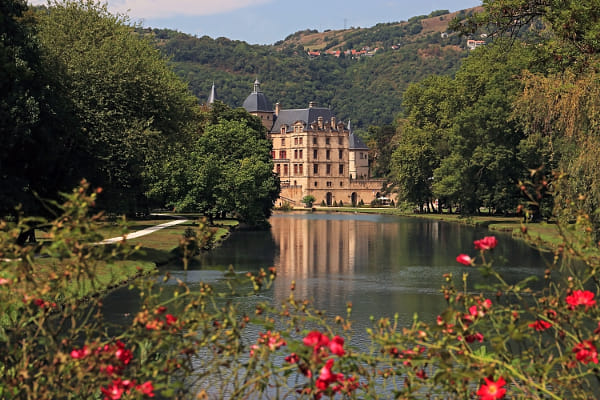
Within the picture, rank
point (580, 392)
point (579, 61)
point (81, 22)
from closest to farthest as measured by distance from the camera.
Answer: point (580, 392) → point (579, 61) → point (81, 22)

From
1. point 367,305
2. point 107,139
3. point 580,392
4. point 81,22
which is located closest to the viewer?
point 580,392

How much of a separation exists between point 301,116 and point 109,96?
104 m

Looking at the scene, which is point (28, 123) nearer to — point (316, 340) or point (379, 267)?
point (379, 267)

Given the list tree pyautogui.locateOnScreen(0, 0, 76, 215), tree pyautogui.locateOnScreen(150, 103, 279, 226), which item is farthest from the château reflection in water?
tree pyautogui.locateOnScreen(0, 0, 76, 215)

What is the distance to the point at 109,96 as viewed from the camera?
3112 cm

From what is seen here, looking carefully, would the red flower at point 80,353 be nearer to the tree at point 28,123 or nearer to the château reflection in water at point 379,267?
the château reflection in water at point 379,267

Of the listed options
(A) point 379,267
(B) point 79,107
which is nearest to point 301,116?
(A) point 379,267

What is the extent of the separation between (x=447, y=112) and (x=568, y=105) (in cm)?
4202

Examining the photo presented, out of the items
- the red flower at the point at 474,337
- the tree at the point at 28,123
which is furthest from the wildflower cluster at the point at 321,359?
the tree at the point at 28,123

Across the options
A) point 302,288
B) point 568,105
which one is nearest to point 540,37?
point 568,105

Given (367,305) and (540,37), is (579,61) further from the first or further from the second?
(367,305)

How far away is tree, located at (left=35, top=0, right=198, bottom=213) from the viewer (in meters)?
29.8

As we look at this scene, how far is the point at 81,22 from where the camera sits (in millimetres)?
35375

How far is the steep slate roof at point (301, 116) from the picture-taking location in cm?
13388
